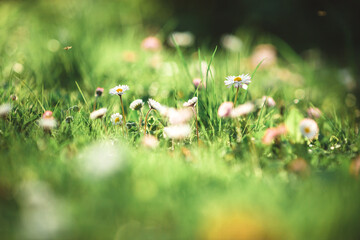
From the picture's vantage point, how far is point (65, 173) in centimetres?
96

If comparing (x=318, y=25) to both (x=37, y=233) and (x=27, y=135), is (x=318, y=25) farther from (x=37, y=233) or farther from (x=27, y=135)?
(x=37, y=233)

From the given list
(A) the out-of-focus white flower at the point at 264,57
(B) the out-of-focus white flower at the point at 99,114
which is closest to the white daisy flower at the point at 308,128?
(B) the out-of-focus white flower at the point at 99,114

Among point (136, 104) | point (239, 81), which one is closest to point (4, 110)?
point (136, 104)

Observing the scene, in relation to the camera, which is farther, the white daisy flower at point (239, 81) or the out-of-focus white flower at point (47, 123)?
the white daisy flower at point (239, 81)

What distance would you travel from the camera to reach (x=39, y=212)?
77 cm

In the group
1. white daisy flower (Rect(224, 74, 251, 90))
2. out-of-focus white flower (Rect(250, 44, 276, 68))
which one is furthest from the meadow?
out-of-focus white flower (Rect(250, 44, 276, 68))

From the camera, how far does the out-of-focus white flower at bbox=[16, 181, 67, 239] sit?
2.39 ft

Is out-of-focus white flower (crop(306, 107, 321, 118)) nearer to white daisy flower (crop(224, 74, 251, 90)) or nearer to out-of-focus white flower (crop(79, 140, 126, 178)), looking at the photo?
white daisy flower (crop(224, 74, 251, 90))

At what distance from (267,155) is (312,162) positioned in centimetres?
17

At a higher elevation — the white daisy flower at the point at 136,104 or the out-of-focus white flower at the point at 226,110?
the white daisy flower at the point at 136,104

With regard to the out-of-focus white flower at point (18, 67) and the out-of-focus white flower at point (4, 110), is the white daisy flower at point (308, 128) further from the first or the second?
the out-of-focus white flower at point (18, 67)

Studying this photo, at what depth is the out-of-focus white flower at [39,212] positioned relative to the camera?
28.7 inches

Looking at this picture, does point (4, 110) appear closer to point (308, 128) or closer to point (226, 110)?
point (226, 110)

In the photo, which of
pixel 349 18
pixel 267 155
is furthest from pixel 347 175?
pixel 349 18
